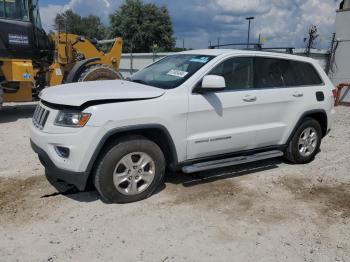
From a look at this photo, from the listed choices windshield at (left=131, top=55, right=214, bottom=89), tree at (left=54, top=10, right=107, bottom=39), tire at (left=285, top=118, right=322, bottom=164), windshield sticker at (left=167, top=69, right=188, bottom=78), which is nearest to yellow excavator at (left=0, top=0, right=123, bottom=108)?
windshield at (left=131, top=55, right=214, bottom=89)

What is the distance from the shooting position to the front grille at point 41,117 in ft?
13.6

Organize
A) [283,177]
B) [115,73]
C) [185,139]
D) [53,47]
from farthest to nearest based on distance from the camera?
[53,47]
[115,73]
[283,177]
[185,139]

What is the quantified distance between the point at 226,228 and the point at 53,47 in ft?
27.7

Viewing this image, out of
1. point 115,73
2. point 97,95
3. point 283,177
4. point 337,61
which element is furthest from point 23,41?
point 337,61

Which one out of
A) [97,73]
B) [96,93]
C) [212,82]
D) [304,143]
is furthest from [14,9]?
[304,143]

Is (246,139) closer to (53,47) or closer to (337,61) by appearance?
(53,47)

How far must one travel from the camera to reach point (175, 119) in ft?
14.3

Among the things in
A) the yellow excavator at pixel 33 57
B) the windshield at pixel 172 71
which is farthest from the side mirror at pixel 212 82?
the yellow excavator at pixel 33 57

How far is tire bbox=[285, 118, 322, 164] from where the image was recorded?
589cm

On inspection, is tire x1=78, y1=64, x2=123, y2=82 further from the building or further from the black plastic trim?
the building

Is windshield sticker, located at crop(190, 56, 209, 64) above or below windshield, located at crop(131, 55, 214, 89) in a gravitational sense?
above

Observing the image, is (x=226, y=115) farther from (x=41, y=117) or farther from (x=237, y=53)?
(x=41, y=117)

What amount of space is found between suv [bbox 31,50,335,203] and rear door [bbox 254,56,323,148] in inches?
0.6

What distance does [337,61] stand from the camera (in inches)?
575
